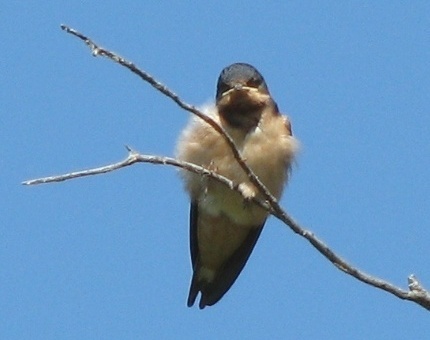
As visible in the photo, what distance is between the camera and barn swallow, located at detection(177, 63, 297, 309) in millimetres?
6609

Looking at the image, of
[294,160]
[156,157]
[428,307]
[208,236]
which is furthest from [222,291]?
[428,307]

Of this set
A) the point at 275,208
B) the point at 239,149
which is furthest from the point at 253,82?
the point at 275,208

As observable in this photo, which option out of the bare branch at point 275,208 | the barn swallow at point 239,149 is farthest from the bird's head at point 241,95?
the bare branch at point 275,208

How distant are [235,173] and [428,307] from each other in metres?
3.01

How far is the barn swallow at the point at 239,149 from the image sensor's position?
6.61m

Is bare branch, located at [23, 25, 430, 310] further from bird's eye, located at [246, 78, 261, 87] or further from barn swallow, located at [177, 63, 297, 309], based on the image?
bird's eye, located at [246, 78, 261, 87]

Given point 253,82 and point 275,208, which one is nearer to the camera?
point 275,208

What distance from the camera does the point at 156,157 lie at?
14.4 feet

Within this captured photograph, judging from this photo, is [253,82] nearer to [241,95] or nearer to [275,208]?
[241,95]

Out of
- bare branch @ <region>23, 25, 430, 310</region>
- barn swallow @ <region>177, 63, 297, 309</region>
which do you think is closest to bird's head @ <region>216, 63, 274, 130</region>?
barn swallow @ <region>177, 63, 297, 309</region>

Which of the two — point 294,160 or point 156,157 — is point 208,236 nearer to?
point 294,160

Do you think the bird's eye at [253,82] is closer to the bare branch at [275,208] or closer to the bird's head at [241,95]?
the bird's head at [241,95]

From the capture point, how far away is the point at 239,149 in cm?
660

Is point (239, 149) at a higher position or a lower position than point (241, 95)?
lower
